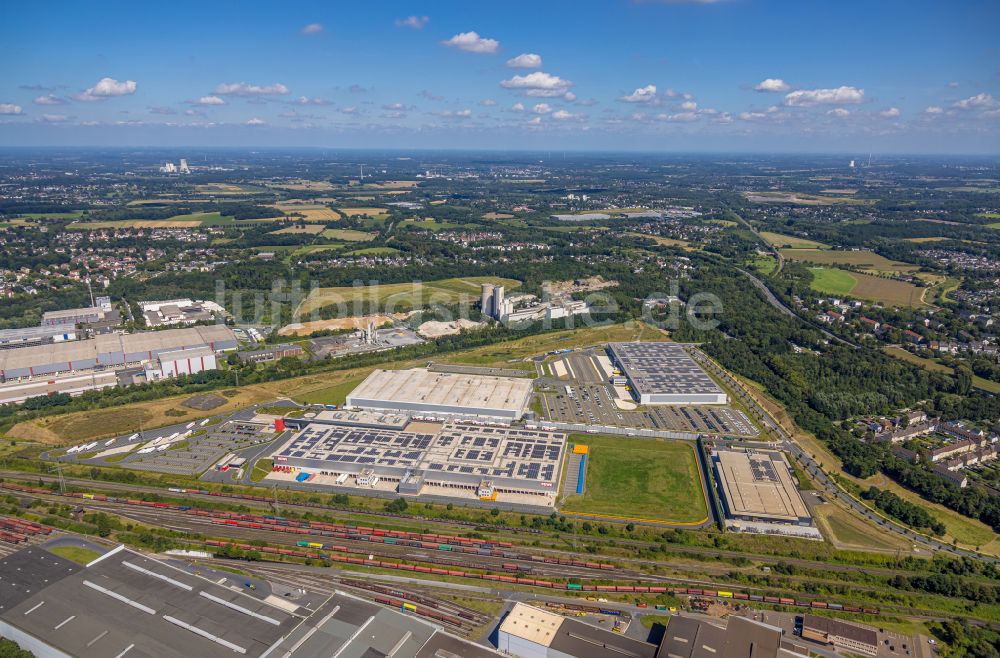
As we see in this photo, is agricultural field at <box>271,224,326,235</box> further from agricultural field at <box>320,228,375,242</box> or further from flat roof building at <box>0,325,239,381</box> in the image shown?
flat roof building at <box>0,325,239,381</box>

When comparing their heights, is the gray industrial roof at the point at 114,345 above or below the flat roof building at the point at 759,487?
above

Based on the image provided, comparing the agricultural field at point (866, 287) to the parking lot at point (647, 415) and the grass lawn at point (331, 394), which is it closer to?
the parking lot at point (647, 415)

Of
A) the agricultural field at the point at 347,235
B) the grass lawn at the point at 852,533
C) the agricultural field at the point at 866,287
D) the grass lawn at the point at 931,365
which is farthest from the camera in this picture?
the agricultural field at the point at 347,235

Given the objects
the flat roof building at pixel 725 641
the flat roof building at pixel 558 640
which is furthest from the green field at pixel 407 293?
the flat roof building at pixel 725 641

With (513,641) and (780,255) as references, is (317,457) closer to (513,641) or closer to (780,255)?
(513,641)

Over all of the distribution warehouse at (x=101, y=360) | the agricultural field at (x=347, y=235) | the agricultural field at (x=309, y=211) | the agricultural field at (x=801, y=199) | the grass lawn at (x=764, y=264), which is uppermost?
the agricultural field at (x=801, y=199)

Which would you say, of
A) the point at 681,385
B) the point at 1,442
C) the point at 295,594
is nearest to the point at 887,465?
the point at 681,385

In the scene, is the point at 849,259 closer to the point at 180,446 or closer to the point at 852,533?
the point at 852,533
